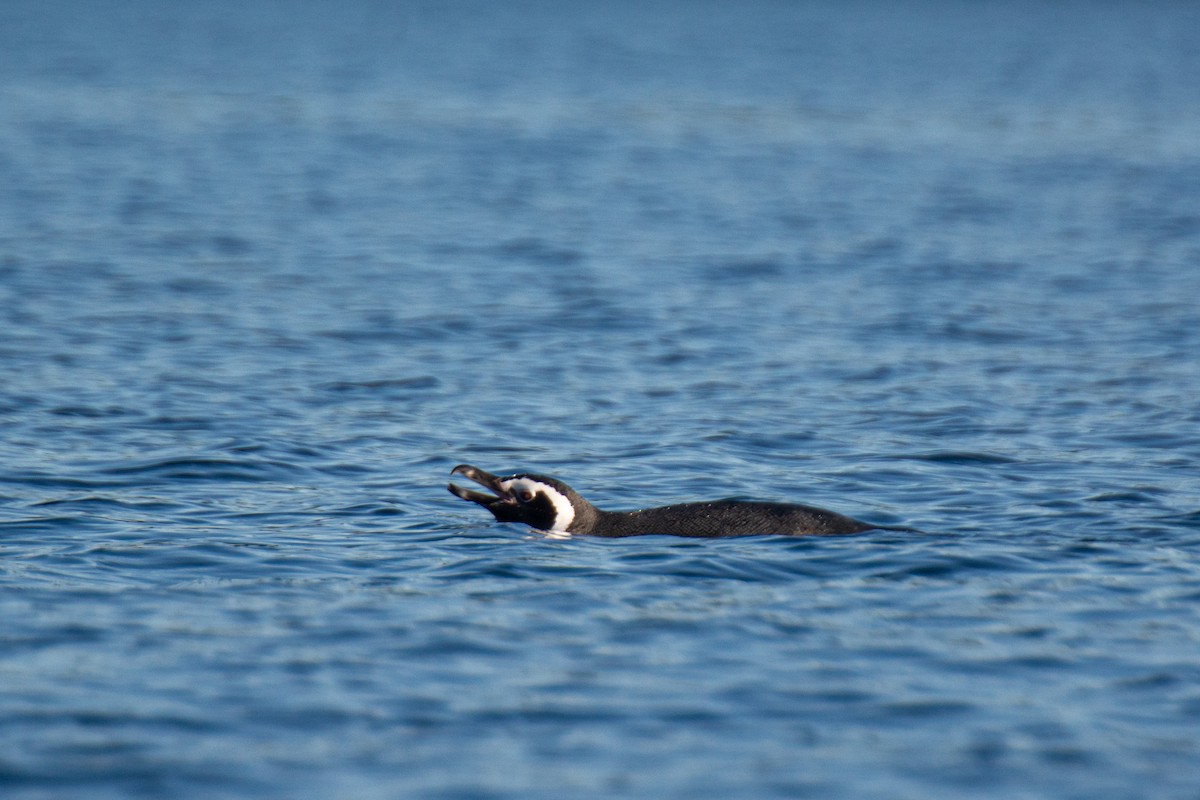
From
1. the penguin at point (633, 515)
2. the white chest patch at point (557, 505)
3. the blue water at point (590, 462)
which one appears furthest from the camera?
the white chest patch at point (557, 505)

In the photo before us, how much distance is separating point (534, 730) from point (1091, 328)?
1362 cm

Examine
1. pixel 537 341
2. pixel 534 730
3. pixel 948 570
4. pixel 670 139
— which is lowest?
pixel 534 730

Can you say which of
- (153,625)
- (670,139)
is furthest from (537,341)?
(670,139)

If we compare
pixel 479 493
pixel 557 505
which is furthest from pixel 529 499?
pixel 479 493

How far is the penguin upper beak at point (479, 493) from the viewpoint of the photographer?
11.7 meters

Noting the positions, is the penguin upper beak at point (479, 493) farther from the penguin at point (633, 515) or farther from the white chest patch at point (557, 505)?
the white chest patch at point (557, 505)

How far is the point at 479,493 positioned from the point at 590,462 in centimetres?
226

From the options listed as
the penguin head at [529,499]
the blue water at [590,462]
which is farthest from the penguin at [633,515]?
the blue water at [590,462]

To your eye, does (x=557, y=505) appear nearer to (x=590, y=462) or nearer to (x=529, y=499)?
(x=529, y=499)

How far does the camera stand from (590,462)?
46.0 ft

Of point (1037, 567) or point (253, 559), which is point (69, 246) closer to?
point (253, 559)

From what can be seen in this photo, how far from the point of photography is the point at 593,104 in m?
47.4

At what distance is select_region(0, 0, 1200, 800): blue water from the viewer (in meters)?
7.97

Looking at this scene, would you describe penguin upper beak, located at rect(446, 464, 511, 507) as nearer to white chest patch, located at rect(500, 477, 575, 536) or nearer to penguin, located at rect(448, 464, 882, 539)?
penguin, located at rect(448, 464, 882, 539)
